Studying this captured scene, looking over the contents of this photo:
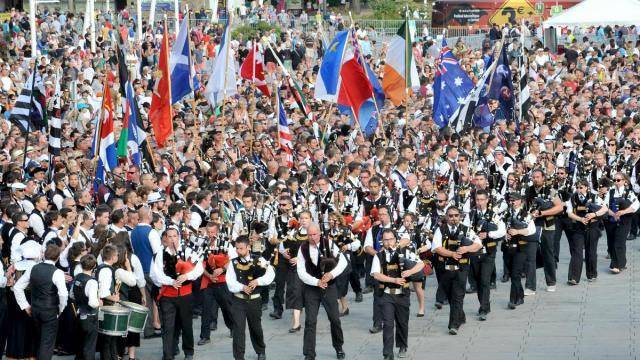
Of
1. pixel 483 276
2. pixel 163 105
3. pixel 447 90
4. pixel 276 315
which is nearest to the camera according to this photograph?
pixel 483 276

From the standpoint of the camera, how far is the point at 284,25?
5106 centimetres

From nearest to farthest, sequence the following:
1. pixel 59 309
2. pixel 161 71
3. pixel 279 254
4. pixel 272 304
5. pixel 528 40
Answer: pixel 59 309 → pixel 279 254 → pixel 272 304 → pixel 161 71 → pixel 528 40

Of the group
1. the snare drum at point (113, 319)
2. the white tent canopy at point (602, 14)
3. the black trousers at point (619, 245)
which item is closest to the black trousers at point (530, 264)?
the black trousers at point (619, 245)

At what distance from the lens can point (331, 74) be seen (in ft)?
79.4

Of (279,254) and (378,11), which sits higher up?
(378,11)

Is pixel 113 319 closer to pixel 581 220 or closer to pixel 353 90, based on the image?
pixel 581 220

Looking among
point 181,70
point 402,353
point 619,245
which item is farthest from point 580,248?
point 181,70

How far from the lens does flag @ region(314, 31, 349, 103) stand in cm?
2416

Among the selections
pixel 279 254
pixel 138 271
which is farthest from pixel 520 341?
pixel 138 271

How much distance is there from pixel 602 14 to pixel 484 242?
2666 centimetres

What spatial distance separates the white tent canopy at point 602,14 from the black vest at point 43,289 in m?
30.6

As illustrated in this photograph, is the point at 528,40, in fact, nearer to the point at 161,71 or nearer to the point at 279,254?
the point at 161,71

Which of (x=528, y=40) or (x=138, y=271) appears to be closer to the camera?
(x=138, y=271)

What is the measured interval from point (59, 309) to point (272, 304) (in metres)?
4.74
